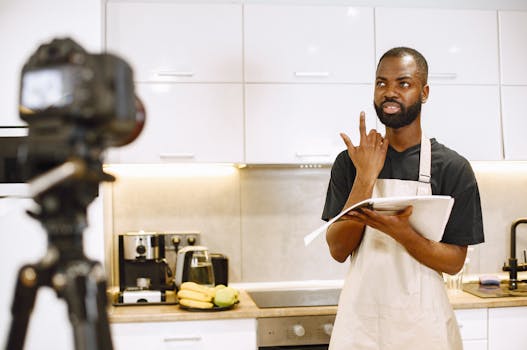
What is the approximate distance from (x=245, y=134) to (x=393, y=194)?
100cm

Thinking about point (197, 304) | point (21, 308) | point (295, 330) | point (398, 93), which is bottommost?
point (295, 330)

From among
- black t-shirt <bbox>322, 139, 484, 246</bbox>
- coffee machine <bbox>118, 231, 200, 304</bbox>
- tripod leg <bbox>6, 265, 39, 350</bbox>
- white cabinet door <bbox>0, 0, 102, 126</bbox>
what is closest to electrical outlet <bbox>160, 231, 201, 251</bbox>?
coffee machine <bbox>118, 231, 200, 304</bbox>

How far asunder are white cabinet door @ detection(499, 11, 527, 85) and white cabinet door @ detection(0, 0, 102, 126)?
187 cm

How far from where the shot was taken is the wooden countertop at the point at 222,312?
2324mm

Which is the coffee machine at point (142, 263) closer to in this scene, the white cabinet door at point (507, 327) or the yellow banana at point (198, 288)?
the yellow banana at point (198, 288)

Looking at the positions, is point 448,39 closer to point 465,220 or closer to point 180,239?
point 465,220

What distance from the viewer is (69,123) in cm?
52

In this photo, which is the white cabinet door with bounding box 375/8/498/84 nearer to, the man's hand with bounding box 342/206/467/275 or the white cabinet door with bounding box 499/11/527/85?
the white cabinet door with bounding box 499/11/527/85

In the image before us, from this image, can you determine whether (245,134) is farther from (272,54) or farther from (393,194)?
(393,194)

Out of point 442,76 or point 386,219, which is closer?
point 386,219

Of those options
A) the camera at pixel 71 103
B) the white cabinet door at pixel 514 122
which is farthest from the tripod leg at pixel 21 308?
the white cabinet door at pixel 514 122

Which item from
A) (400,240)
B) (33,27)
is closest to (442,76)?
(400,240)

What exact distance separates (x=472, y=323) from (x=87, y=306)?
7.59 feet

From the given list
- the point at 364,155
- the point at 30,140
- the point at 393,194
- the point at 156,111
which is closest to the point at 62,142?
the point at 30,140
